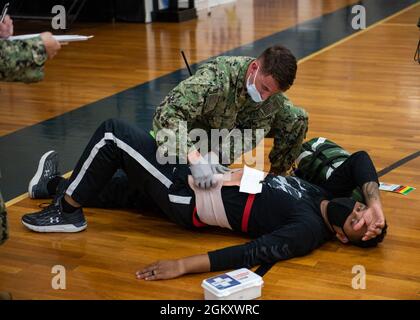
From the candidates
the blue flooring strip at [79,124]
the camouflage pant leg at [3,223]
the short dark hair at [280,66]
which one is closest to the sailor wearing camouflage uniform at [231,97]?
the short dark hair at [280,66]

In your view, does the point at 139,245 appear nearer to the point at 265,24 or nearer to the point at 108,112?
the point at 108,112

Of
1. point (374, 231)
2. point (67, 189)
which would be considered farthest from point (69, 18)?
point (374, 231)

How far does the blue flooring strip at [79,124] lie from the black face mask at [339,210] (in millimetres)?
1666

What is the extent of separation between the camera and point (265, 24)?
9492 mm

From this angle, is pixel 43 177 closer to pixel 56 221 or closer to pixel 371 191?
pixel 56 221

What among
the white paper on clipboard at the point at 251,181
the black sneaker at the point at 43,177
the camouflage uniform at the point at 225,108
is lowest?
the black sneaker at the point at 43,177

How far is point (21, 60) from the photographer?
8.66 ft

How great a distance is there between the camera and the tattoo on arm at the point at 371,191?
314 cm

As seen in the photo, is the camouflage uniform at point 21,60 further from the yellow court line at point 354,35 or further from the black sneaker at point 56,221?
the yellow court line at point 354,35

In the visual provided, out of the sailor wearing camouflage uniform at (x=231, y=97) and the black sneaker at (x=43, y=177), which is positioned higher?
the sailor wearing camouflage uniform at (x=231, y=97)

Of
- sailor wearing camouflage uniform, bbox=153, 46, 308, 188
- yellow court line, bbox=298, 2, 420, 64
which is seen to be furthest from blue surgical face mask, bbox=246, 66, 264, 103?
yellow court line, bbox=298, 2, 420, 64

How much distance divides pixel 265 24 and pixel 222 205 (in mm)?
6553

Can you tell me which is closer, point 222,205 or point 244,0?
point 222,205

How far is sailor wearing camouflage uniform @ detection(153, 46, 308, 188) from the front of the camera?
3.27 meters
